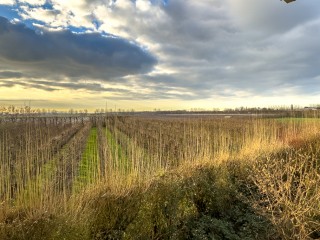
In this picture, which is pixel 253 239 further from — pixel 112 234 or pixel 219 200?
pixel 112 234

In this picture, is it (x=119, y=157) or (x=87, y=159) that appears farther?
(x=119, y=157)

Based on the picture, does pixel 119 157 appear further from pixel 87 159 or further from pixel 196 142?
pixel 196 142

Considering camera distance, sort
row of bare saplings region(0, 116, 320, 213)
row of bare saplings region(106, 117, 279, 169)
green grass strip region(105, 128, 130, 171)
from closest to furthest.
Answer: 1. row of bare saplings region(0, 116, 320, 213)
2. green grass strip region(105, 128, 130, 171)
3. row of bare saplings region(106, 117, 279, 169)

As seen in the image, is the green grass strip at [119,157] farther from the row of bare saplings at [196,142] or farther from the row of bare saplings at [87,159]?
the row of bare saplings at [196,142]

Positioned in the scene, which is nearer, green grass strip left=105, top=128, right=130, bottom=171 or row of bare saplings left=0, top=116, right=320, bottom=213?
row of bare saplings left=0, top=116, right=320, bottom=213

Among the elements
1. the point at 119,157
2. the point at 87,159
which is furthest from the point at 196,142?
the point at 87,159

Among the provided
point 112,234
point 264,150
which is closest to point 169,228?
point 112,234

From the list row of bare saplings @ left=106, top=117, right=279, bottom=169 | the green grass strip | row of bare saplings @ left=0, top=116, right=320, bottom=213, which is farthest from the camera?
row of bare saplings @ left=106, top=117, right=279, bottom=169

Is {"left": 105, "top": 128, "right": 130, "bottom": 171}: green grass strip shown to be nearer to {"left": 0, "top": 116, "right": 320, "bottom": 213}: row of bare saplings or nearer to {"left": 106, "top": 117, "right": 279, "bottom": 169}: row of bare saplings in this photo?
{"left": 0, "top": 116, "right": 320, "bottom": 213}: row of bare saplings

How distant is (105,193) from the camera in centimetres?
484

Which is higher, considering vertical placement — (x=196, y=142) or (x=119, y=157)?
(x=196, y=142)

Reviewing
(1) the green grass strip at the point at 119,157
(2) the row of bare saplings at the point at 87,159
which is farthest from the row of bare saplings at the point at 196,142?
(1) the green grass strip at the point at 119,157

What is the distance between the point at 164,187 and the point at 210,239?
109 centimetres

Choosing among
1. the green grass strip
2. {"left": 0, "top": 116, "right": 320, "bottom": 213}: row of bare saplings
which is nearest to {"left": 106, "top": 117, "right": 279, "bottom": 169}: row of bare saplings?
{"left": 0, "top": 116, "right": 320, "bottom": 213}: row of bare saplings
